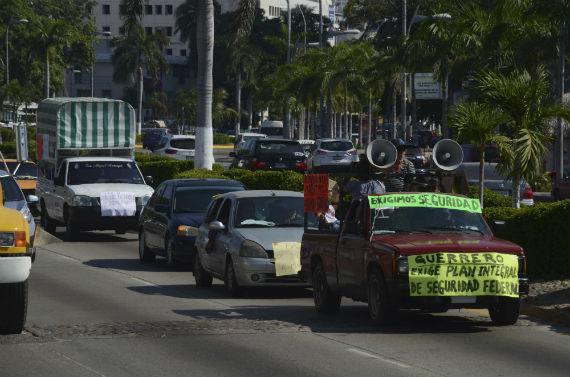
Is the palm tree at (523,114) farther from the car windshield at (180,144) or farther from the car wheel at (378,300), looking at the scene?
the car windshield at (180,144)

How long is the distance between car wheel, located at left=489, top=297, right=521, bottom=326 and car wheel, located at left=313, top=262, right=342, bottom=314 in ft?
6.73

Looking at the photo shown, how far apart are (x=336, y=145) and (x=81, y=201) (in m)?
24.9

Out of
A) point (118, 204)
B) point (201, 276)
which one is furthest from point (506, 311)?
point (118, 204)

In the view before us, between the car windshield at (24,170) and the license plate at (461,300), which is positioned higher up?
the license plate at (461,300)

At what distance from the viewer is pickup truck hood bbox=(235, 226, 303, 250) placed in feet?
54.4

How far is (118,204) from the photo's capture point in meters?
26.4

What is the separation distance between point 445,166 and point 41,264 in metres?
8.73

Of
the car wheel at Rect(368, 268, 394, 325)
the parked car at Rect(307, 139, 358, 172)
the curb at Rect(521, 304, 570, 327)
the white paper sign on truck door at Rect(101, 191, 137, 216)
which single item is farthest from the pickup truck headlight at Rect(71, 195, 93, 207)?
the parked car at Rect(307, 139, 358, 172)

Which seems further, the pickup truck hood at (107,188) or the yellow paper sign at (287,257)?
the pickup truck hood at (107,188)

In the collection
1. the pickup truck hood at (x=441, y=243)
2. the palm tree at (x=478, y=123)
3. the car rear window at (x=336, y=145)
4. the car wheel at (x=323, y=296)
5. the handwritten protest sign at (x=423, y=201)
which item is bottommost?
the car wheel at (x=323, y=296)

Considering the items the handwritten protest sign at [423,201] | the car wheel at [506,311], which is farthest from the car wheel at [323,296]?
the car wheel at [506,311]

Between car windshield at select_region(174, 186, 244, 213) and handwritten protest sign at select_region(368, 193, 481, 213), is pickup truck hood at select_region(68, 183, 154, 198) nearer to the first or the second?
car windshield at select_region(174, 186, 244, 213)

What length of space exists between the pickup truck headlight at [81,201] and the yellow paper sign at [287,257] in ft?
36.1

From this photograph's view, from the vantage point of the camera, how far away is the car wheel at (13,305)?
11.9m
